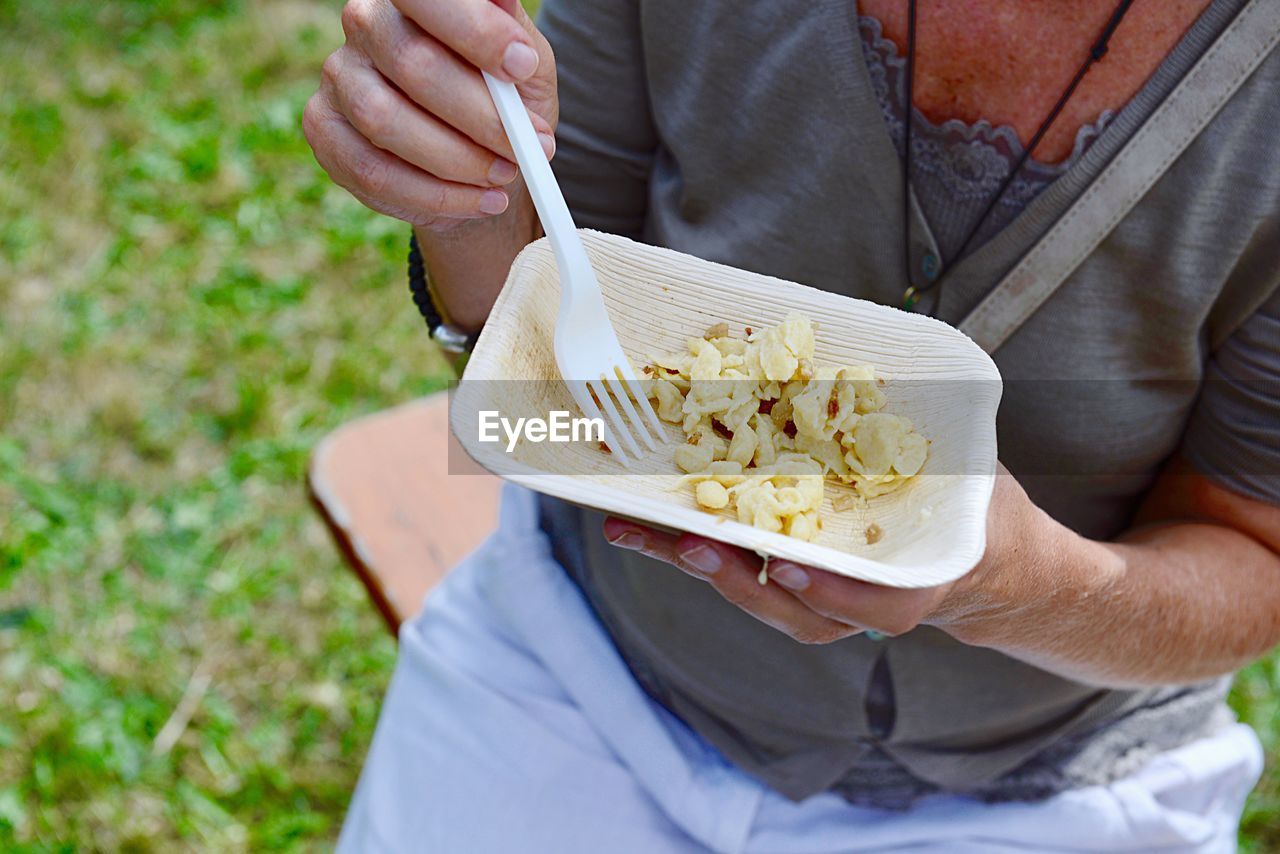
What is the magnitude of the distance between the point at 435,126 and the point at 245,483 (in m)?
1.57

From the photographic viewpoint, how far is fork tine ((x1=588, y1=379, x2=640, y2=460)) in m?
0.91

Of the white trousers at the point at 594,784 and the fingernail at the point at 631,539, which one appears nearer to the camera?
the fingernail at the point at 631,539

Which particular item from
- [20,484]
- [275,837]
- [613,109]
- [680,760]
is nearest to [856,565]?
[680,760]

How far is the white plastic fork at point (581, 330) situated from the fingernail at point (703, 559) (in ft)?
0.48

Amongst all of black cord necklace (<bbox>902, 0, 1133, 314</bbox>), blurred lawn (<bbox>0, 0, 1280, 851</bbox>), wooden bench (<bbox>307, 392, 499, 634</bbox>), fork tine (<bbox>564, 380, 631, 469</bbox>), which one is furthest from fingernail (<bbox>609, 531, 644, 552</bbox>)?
blurred lawn (<bbox>0, 0, 1280, 851</bbox>)

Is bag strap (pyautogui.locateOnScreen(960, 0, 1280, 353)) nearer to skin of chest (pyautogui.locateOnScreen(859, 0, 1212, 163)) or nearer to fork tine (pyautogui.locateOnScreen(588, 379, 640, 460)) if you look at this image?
skin of chest (pyautogui.locateOnScreen(859, 0, 1212, 163))

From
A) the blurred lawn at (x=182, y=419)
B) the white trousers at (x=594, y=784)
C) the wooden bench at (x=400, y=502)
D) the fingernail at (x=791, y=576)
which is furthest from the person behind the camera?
the blurred lawn at (x=182, y=419)

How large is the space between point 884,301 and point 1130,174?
23 cm

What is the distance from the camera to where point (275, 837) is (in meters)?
1.85

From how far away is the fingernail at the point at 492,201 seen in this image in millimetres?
913

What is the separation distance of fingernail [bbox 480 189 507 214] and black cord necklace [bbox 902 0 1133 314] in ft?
1.12

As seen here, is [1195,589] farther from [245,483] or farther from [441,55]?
[245,483]

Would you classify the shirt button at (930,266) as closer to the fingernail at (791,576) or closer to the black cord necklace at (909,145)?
the black cord necklace at (909,145)

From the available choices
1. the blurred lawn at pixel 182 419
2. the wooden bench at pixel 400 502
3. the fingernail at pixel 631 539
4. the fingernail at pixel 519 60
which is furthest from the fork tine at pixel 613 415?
the blurred lawn at pixel 182 419
